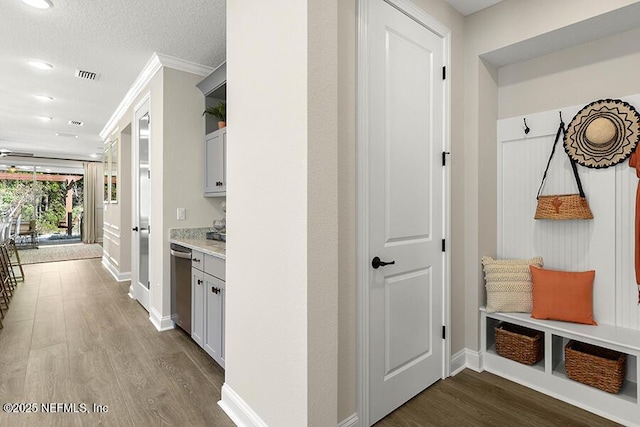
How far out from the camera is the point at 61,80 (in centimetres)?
381

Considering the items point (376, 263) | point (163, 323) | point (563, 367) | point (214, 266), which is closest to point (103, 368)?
point (163, 323)

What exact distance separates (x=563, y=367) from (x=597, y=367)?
28cm

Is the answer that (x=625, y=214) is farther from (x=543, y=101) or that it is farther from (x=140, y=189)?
(x=140, y=189)

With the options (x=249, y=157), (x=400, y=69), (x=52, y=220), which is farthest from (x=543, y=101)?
(x=52, y=220)

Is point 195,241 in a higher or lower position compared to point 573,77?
lower

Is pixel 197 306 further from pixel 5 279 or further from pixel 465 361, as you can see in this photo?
pixel 5 279

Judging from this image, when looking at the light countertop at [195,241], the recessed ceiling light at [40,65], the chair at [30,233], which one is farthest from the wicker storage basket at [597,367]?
the chair at [30,233]

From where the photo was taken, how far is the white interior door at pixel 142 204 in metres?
3.71

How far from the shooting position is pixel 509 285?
235 cm

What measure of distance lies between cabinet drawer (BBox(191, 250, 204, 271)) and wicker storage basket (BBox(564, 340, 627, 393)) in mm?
2553

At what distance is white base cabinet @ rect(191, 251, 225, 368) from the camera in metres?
2.33

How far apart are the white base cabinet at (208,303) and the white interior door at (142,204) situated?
1301 mm

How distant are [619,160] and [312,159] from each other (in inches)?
78.3

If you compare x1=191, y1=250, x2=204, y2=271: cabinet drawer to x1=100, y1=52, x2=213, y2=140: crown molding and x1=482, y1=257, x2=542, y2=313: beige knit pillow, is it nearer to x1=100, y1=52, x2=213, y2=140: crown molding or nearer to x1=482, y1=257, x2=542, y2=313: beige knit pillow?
x1=100, y1=52, x2=213, y2=140: crown molding
